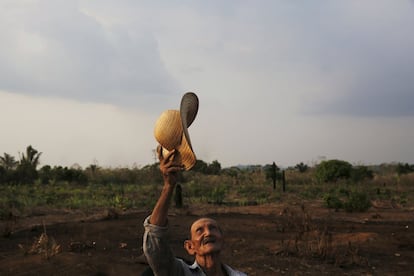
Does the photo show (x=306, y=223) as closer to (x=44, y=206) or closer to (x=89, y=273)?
(x=89, y=273)

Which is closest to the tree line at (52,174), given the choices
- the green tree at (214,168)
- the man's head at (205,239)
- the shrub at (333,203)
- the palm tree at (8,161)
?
the palm tree at (8,161)

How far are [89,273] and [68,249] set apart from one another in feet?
5.58

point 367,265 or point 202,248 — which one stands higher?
point 202,248

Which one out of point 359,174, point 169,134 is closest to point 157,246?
point 169,134

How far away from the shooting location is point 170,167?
2115mm

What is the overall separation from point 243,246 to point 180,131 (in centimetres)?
692

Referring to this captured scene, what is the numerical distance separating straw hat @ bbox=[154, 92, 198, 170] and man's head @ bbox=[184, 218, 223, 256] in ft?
1.29

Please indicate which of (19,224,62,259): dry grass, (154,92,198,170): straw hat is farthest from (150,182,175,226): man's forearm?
(19,224,62,259): dry grass

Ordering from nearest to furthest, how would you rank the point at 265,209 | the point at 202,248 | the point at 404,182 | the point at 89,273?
the point at 202,248, the point at 89,273, the point at 265,209, the point at 404,182

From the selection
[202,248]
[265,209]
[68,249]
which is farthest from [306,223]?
[202,248]

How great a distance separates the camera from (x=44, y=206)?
15711 mm

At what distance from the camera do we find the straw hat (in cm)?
212

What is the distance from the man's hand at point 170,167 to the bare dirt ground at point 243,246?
4.90 metres

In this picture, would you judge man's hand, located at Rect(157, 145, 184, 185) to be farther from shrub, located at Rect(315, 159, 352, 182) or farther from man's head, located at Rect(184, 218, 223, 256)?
shrub, located at Rect(315, 159, 352, 182)
